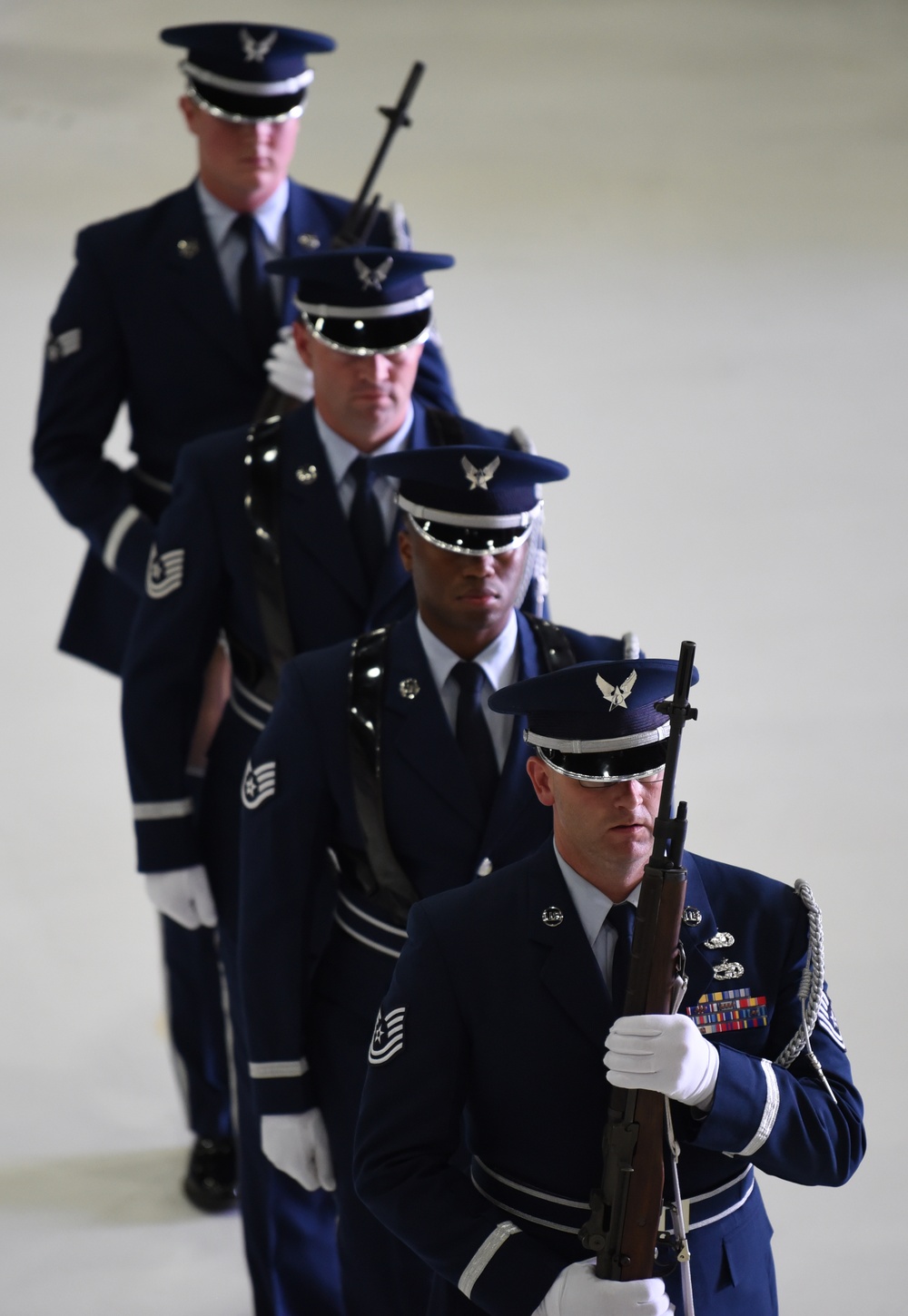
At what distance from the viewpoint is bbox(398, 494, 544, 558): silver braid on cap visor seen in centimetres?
279

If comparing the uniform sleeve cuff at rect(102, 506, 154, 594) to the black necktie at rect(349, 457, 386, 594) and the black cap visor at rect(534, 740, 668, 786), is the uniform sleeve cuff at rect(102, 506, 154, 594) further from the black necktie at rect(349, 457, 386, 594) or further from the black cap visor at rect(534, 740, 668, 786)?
the black cap visor at rect(534, 740, 668, 786)

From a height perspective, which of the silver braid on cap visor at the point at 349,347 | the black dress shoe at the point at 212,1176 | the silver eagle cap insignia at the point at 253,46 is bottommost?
the black dress shoe at the point at 212,1176

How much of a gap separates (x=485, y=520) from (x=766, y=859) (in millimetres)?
2571

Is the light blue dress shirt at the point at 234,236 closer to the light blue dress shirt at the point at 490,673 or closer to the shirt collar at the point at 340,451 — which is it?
the shirt collar at the point at 340,451

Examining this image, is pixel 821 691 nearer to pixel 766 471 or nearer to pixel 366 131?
pixel 766 471

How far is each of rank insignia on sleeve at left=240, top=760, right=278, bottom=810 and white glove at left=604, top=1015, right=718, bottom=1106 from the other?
900mm

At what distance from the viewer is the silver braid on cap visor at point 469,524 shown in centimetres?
279

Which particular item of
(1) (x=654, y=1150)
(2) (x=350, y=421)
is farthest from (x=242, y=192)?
(1) (x=654, y=1150)

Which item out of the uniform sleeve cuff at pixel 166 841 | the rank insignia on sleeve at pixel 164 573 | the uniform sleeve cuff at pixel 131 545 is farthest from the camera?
the uniform sleeve cuff at pixel 131 545

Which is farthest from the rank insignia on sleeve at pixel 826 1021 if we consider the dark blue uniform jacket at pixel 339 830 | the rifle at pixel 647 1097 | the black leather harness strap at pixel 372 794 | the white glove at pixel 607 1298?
the black leather harness strap at pixel 372 794

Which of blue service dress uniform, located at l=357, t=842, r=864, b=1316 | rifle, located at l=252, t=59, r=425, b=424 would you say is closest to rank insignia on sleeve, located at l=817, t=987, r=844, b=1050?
blue service dress uniform, located at l=357, t=842, r=864, b=1316

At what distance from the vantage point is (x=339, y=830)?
292cm

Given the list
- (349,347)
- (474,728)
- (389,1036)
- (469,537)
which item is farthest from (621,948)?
(349,347)

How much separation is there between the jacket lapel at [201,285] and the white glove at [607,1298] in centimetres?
233
